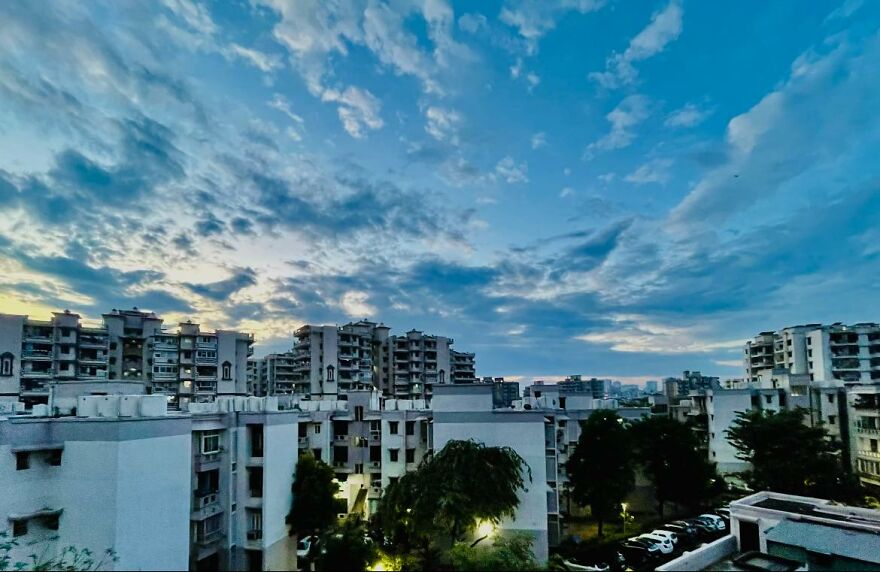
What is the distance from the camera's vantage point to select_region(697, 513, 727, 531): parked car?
1960cm

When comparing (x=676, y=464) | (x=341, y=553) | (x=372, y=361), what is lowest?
(x=676, y=464)

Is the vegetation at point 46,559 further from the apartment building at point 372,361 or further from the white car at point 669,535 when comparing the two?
the apartment building at point 372,361

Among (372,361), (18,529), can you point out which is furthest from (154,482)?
(372,361)

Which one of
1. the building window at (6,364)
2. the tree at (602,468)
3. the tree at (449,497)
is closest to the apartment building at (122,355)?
the building window at (6,364)

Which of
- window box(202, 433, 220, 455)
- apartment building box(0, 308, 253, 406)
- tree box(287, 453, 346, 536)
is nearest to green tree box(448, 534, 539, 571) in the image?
tree box(287, 453, 346, 536)

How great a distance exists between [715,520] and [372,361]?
30450 mm

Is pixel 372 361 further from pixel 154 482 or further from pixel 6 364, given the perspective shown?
pixel 154 482

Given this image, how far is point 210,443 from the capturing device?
1316cm

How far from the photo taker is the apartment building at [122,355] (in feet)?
94.9

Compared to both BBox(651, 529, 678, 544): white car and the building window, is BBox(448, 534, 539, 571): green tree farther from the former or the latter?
the building window

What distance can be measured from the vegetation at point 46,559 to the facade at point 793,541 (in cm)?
1033

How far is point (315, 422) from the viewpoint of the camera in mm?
19625

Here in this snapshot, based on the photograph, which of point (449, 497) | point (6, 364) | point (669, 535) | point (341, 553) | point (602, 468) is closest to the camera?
point (341, 553)

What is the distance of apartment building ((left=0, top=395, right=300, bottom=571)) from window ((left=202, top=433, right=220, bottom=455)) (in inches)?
1.1
